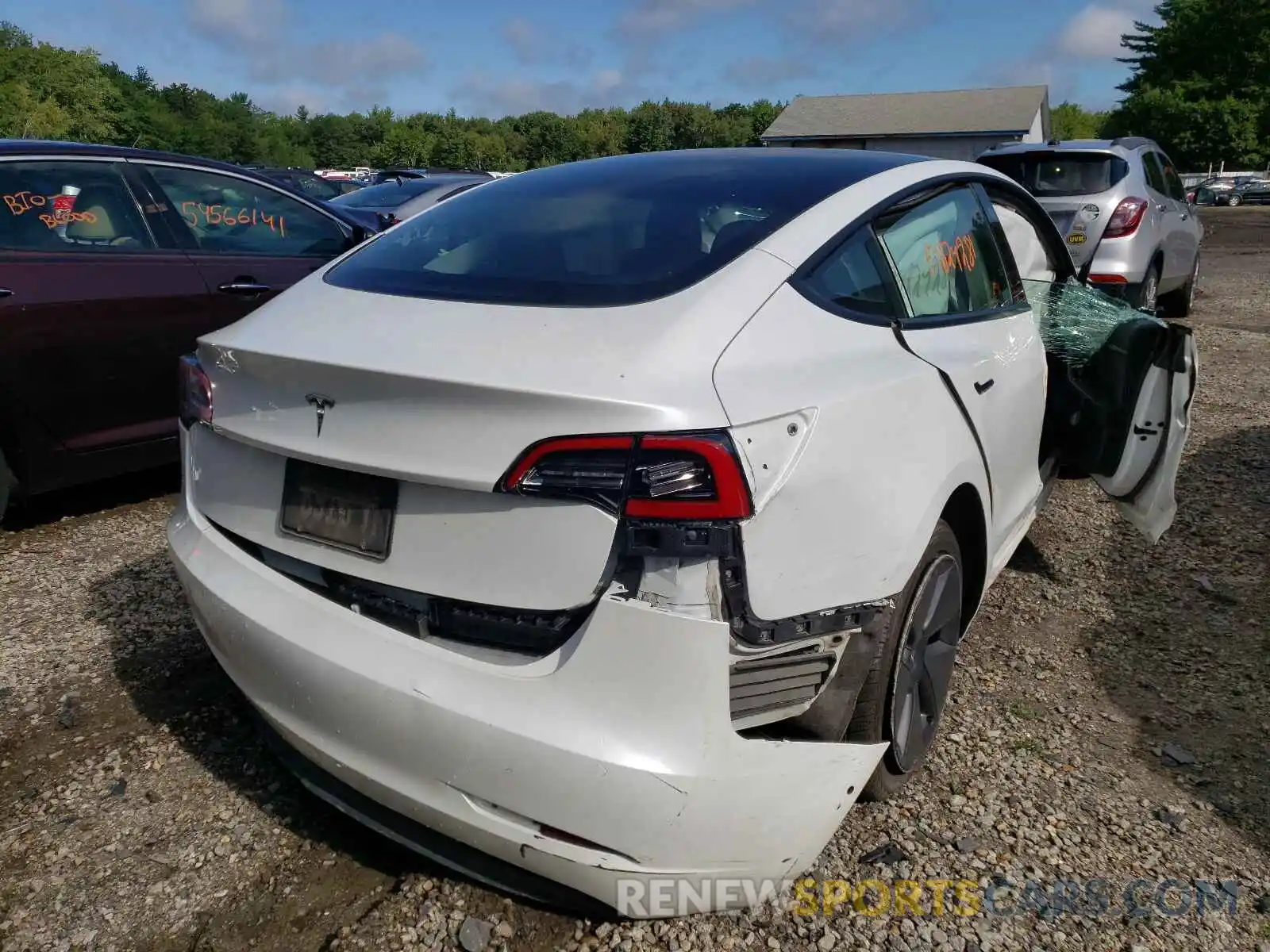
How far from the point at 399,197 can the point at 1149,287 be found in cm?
756

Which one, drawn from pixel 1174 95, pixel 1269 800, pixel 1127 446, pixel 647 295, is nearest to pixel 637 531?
pixel 647 295

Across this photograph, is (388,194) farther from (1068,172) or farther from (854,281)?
(854,281)

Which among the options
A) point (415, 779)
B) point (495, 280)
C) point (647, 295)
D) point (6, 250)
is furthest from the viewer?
point (6, 250)

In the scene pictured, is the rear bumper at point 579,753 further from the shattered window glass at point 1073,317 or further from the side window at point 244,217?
the side window at point 244,217

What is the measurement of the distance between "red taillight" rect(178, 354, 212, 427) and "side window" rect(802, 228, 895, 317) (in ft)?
4.56

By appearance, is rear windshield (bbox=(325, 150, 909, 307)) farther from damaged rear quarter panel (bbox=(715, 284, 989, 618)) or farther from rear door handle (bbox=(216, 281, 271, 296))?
rear door handle (bbox=(216, 281, 271, 296))

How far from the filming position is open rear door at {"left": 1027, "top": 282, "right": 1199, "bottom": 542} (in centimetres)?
357

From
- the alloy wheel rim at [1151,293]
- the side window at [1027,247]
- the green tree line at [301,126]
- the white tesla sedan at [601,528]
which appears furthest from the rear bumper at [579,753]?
the green tree line at [301,126]

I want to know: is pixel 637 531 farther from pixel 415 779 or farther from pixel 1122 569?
pixel 1122 569

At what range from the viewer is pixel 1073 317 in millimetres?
3932

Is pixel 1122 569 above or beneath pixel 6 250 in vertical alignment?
beneath

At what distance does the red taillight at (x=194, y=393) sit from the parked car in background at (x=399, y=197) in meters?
7.30

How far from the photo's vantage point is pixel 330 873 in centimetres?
224

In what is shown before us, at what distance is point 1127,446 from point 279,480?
2.98m
